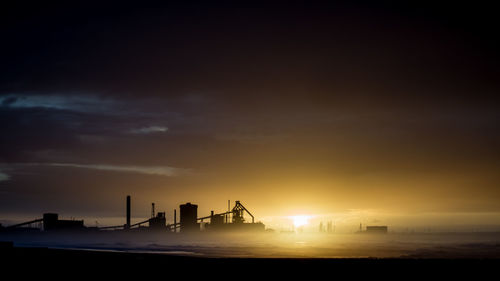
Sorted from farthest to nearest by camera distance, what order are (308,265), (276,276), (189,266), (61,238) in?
(61,238), (308,265), (189,266), (276,276)

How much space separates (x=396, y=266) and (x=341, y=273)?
620 cm

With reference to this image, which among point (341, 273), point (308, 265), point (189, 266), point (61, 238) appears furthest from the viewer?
point (61, 238)

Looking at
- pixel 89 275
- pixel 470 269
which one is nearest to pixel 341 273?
pixel 470 269

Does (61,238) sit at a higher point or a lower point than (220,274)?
lower

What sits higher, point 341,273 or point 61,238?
point 341,273

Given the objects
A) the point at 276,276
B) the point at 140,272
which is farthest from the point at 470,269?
the point at 140,272

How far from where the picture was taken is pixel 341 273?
2673cm

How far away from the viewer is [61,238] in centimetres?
19575

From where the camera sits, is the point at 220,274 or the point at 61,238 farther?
the point at 61,238

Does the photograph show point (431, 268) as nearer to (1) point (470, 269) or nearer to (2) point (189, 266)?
(1) point (470, 269)

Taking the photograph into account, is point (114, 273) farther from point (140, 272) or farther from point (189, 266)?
point (189, 266)

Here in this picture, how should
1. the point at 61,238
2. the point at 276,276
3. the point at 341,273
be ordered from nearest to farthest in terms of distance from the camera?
the point at 276,276
the point at 341,273
the point at 61,238

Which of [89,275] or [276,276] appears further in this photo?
[276,276]

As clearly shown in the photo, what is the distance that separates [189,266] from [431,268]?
14684mm
